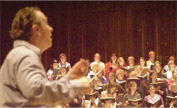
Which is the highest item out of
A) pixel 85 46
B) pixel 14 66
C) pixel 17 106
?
pixel 85 46

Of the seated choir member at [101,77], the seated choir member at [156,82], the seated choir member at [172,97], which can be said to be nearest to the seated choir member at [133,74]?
the seated choir member at [156,82]

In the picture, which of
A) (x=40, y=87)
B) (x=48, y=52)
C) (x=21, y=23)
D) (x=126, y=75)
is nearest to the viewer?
(x=40, y=87)

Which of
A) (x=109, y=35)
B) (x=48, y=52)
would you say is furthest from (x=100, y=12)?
(x=48, y=52)

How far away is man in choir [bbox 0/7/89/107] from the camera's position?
79 cm

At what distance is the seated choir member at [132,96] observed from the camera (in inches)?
177

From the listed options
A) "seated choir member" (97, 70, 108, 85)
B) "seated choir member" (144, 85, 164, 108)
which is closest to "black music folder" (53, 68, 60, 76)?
"seated choir member" (97, 70, 108, 85)

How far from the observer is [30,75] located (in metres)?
0.79

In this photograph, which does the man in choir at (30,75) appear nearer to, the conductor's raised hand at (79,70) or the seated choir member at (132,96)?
the conductor's raised hand at (79,70)

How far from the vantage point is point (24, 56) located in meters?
0.84

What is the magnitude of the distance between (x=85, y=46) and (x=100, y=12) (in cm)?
106

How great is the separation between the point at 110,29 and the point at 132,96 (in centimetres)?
389

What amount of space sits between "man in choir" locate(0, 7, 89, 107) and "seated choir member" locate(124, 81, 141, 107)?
3.64m

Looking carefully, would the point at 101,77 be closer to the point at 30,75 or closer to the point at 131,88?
the point at 131,88

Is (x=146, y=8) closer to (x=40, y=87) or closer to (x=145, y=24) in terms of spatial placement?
(x=145, y=24)
